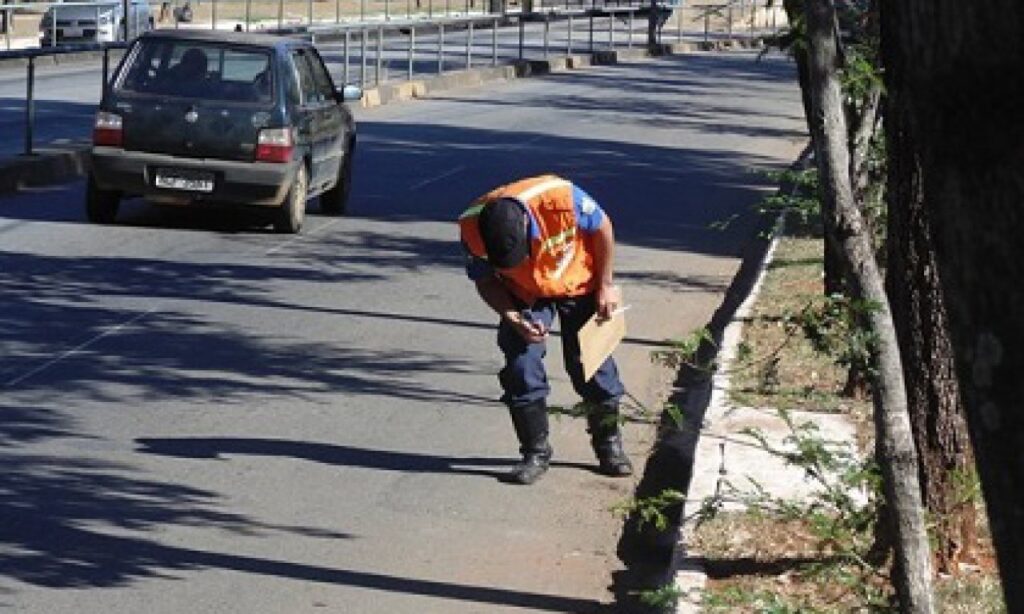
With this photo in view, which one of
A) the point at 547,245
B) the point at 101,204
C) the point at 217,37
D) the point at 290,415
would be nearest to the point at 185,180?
the point at 101,204

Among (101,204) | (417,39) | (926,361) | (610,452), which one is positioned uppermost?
(926,361)

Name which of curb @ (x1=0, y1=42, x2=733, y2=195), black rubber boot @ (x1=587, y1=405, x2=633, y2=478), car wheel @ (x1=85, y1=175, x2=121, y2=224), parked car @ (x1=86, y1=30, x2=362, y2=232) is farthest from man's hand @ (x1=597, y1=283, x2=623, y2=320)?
curb @ (x1=0, y1=42, x2=733, y2=195)

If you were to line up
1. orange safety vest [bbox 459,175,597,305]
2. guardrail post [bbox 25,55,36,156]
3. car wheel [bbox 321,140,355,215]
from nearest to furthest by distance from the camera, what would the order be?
orange safety vest [bbox 459,175,597,305] → car wheel [bbox 321,140,355,215] → guardrail post [bbox 25,55,36,156]

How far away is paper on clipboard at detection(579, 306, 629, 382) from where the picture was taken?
8820mm

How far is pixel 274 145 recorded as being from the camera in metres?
17.2

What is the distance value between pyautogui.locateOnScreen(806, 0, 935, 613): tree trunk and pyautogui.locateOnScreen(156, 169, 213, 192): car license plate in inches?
451

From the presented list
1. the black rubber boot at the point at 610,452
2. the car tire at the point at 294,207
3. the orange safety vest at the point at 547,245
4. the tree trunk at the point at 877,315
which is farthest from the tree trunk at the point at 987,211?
the car tire at the point at 294,207

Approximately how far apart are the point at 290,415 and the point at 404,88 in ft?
88.0

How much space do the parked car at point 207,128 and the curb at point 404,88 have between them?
267 cm

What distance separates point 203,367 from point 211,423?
1.50 metres

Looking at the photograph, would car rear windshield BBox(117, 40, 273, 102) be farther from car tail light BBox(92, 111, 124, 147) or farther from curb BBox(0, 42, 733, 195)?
curb BBox(0, 42, 733, 195)

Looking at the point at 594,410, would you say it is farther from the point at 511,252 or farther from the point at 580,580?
the point at 511,252

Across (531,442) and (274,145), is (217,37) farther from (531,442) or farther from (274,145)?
(531,442)

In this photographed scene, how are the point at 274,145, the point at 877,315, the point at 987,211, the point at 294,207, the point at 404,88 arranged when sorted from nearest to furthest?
1. the point at 987,211
2. the point at 877,315
3. the point at 274,145
4. the point at 294,207
5. the point at 404,88
